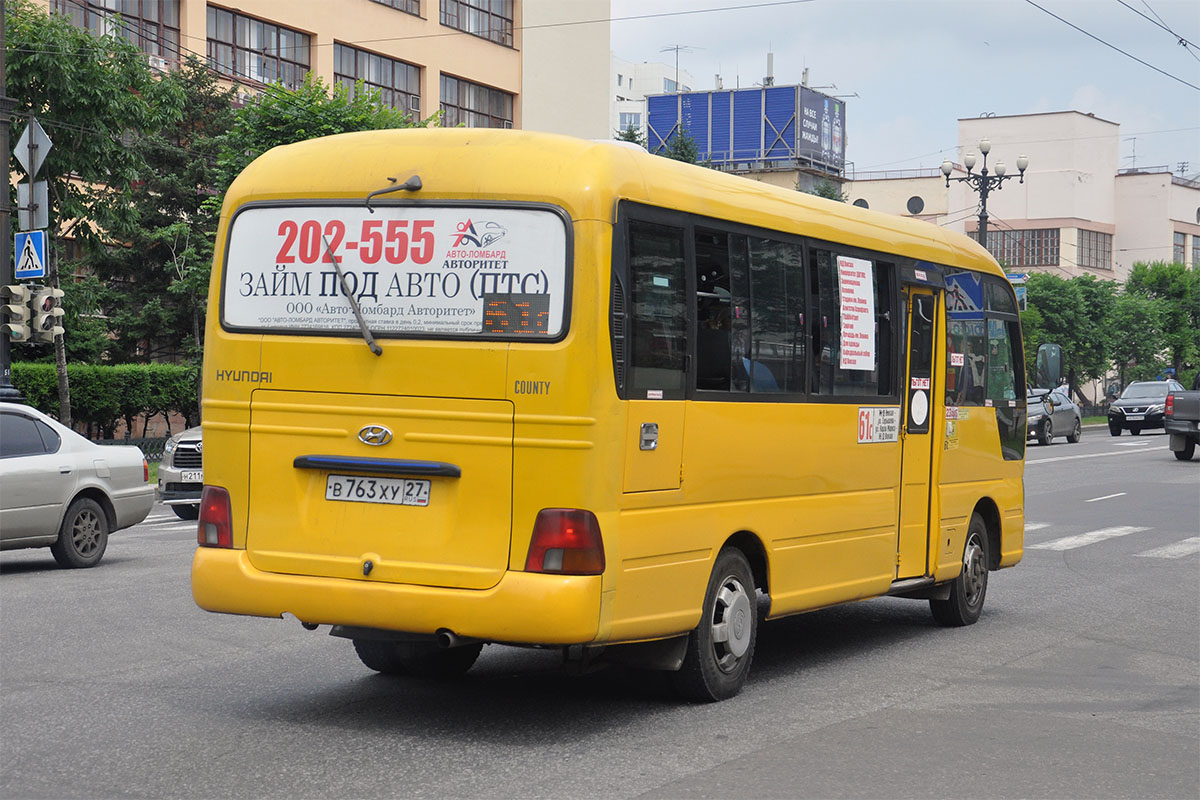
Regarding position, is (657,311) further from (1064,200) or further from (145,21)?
(1064,200)

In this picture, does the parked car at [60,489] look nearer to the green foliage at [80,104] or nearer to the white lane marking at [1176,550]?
the white lane marking at [1176,550]

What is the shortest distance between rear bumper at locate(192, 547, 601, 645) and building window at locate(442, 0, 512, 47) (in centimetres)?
4613

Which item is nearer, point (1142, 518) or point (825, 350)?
point (825, 350)

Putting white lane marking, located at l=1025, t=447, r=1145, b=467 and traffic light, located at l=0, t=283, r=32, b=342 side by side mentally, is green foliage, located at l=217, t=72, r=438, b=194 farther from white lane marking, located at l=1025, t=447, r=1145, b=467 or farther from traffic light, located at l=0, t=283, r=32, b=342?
white lane marking, located at l=1025, t=447, r=1145, b=467

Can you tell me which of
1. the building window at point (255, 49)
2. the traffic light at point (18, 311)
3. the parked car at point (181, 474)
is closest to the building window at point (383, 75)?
the building window at point (255, 49)

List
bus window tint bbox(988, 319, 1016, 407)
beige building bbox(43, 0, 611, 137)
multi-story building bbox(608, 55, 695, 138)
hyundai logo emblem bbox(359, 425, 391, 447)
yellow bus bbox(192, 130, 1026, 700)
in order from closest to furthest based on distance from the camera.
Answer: yellow bus bbox(192, 130, 1026, 700)
hyundai logo emblem bbox(359, 425, 391, 447)
bus window tint bbox(988, 319, 1016, 407)
beige building bbox(43, 0, 611, 137)
multi-story building bbox(608, 55, 695, 138)

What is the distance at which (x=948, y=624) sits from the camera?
11094 millimetres

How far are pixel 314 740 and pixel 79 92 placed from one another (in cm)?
2144

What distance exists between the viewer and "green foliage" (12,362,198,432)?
30.7m

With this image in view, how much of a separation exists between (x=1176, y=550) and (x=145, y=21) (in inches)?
1254

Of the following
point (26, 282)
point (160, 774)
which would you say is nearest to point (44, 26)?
point (26, 282)

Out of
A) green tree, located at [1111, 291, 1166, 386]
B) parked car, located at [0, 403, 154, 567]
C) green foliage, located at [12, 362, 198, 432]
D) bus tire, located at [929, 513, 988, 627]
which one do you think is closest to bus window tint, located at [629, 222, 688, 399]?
bus tire, located at [929, 513, 988, 627]

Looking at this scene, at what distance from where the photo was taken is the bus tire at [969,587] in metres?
11.0

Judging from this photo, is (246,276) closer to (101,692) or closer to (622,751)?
(101,692)
